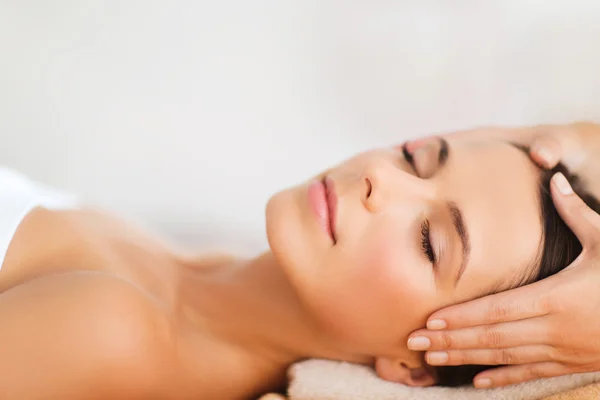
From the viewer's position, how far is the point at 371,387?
3.28 ft

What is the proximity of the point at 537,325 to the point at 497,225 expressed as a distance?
0.53 feet

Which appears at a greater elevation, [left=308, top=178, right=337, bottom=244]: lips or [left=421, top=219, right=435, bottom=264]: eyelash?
[left=308, top=178, right=337, bottom=244]: lips

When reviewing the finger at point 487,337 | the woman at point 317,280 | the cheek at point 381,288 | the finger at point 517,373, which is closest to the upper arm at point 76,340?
the woman at point 317,280

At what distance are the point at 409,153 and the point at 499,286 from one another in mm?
288

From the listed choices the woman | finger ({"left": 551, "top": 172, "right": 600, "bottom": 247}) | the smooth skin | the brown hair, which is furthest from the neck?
finger ({"left": 551, "top": 172, "right": 600, "bottom": 247})

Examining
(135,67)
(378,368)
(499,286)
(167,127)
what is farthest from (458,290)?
(135,67)

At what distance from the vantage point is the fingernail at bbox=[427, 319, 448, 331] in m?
0.90

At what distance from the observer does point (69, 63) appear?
148 cm

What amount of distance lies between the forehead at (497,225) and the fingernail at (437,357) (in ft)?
0.34

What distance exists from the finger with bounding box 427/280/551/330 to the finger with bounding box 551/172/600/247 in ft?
0.33

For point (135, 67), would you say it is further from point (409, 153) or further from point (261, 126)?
point (409, 153)

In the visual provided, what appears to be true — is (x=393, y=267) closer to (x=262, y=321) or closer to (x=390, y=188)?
(x=390, y=188)

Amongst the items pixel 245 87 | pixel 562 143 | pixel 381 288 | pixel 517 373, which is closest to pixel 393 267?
pixel 381 288

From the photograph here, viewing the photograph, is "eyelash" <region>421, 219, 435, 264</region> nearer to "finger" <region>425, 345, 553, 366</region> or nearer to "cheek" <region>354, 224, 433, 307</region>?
"cheek" <region>354, 224, 433, 307</region>
